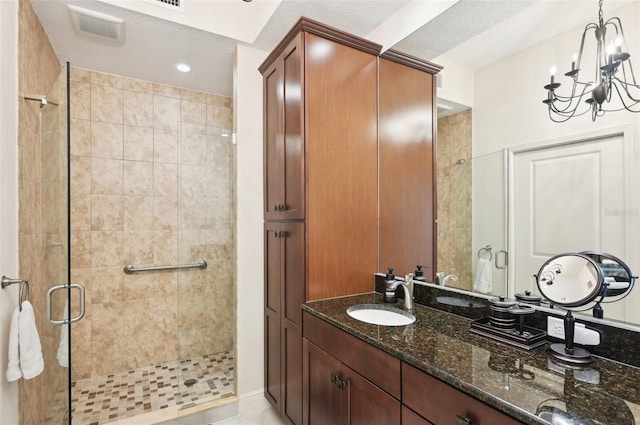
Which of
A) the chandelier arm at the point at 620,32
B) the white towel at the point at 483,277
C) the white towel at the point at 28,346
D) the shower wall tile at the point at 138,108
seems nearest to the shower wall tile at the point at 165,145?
the shower wall tile at the point at 138,108

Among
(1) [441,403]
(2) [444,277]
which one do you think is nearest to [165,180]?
(2) [444,277]

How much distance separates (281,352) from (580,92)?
2.06m

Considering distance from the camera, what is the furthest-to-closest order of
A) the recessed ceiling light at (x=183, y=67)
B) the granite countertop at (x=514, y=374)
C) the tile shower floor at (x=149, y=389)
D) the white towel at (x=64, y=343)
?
the recessed ceiling light at (x=183, y=67)
the tile shower floor at (x=149, y=389)
the white towel at (x=64, y=343)
the granite countertop at (x=514, y=374)

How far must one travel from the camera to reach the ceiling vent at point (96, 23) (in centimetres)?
194

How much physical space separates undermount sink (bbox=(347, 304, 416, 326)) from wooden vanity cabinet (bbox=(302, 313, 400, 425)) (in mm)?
206

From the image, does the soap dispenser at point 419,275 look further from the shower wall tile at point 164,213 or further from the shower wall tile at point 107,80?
Result: the shower wall tile at point 107,80

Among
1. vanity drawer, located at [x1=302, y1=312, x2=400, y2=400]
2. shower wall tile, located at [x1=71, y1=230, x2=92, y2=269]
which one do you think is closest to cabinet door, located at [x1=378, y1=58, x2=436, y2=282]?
vanity drawer, located at [x1=302, y1=312, x2=400, y2=400]

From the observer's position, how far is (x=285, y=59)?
2.01m

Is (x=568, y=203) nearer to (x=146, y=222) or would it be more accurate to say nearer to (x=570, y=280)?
(x=570, y=280)

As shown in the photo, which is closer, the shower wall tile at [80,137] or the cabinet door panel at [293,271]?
the cabinet door panel at [293,271]

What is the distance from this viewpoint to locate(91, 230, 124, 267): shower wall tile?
2.73 metres

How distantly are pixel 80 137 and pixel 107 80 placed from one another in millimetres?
567

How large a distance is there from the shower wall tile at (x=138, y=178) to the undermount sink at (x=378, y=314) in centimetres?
229

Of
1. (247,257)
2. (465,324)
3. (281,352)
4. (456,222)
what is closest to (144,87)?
(247,257)
